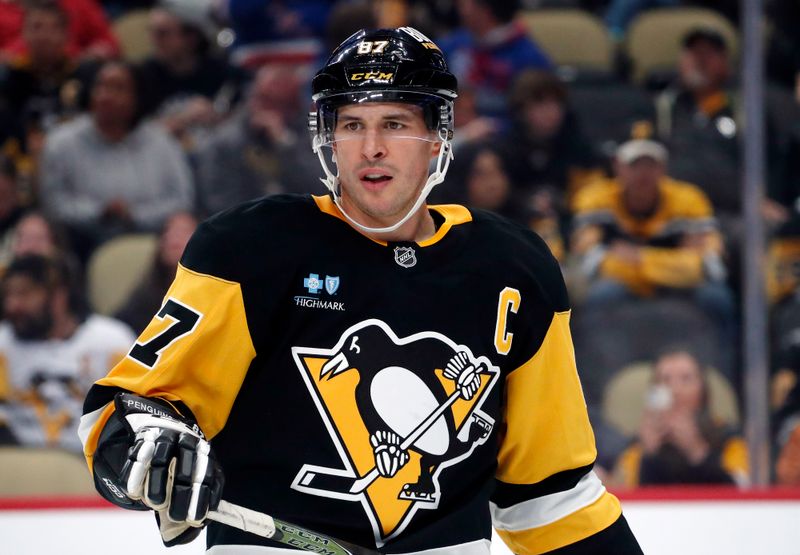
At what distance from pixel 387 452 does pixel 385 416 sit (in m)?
0.06

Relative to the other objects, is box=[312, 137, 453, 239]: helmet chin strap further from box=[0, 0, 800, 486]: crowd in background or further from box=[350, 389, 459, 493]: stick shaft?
box=[0, 0, 800, 486]: crowd in background

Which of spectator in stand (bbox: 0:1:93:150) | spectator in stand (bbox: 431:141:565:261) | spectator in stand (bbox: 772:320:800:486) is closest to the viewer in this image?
spectator in stand (bbox: 772:320:800:486)

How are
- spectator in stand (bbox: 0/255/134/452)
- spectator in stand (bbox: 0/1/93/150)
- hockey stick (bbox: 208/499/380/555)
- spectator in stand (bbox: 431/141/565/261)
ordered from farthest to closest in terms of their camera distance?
1. spectator in stand (bbox: 0/1/93/150)
2. spectator in stand (bbox: 431/141/565/261)
3. spectator in stand (bbox: 0/255/134/452)
4. hockey stick (bbox: 208/499/380/555)

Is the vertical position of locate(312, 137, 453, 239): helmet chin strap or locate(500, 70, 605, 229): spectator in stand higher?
locate(312, 137, 453, 239): helmet chin strap

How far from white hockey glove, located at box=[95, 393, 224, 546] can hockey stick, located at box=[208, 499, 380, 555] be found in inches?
2.1

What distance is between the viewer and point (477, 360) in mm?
1971

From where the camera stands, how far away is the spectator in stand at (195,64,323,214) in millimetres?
4348

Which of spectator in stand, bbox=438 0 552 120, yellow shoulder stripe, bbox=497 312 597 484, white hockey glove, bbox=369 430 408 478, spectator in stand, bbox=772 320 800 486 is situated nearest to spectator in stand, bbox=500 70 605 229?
spectator in stand, bbox=438 0 552 120

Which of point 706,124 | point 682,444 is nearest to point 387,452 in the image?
point 682,444

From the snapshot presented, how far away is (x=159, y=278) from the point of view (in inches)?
161

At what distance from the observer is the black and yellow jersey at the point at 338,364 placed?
1.86 meters

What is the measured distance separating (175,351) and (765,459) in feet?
7.90

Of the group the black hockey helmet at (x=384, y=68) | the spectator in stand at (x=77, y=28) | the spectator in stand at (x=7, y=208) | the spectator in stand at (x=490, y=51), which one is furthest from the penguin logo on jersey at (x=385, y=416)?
the spectator in stand at (x=77, y=28)

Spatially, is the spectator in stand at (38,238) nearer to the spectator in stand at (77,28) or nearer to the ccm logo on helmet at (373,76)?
the spectator in stand at (77,28)
